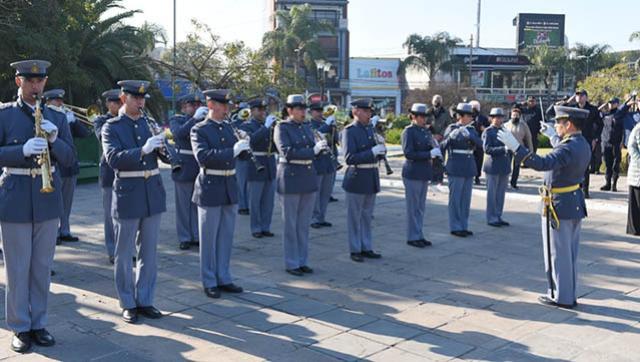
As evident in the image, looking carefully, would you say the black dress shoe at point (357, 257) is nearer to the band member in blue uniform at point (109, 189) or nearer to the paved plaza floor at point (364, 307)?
the paved plaza floor at point (364, 307)

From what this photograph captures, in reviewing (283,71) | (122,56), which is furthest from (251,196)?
(283,71)

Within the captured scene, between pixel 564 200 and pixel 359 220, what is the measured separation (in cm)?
269

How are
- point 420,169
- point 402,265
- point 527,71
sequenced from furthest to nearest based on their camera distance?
point 527,71, point 420,169, point 402,265

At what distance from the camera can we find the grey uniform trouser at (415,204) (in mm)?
9094

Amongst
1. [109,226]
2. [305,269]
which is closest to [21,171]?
[109,226]

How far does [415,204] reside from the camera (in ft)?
29.9

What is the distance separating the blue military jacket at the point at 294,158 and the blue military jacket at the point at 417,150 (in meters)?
1.67

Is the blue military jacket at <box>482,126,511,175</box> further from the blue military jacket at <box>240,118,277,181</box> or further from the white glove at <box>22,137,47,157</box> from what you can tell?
the white glove at <box>22,137,47,157</box>

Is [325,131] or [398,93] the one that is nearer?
[325,131]

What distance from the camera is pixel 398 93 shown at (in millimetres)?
60875

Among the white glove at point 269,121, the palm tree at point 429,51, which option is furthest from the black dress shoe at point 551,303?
the palm tree at point 429,51

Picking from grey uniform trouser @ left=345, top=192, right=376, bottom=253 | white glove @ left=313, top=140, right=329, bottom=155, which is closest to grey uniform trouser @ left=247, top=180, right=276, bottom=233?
grey uniform trouser @ left=345, top=192, right=376, bottom=253

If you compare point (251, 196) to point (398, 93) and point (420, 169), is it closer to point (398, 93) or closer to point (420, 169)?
point (420, 169)

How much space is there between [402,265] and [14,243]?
441cm
